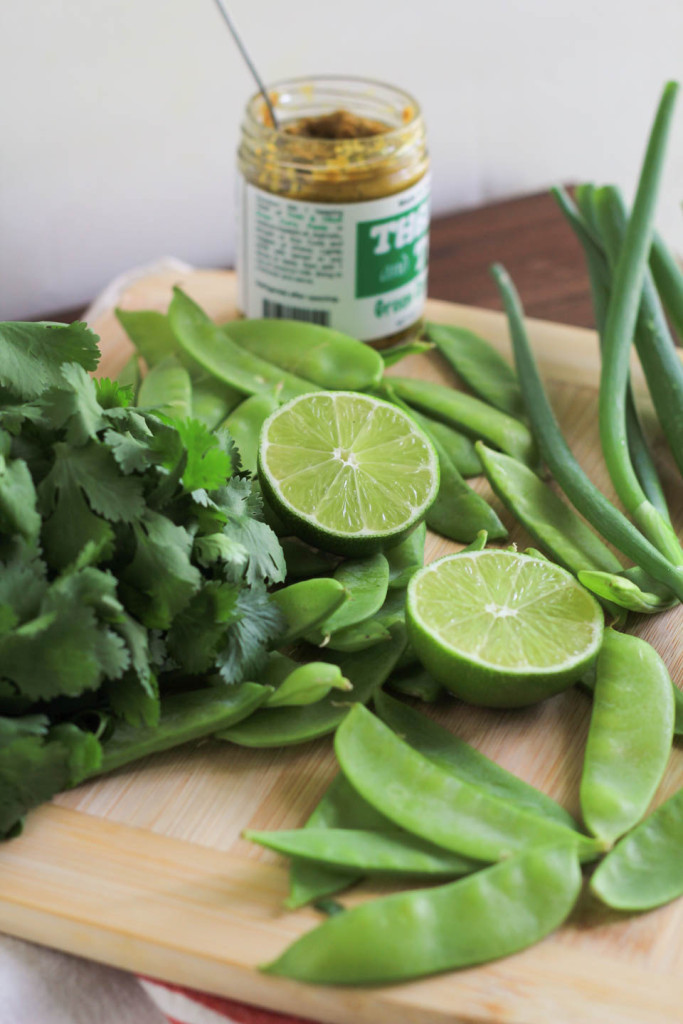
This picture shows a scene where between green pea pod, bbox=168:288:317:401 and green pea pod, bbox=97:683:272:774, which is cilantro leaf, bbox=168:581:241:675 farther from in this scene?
green pea pod, bbox=168:288:317:401

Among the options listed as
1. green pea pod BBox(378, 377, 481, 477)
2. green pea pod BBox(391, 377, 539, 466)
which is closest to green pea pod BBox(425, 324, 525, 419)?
green pea pod BBox(391, 377, 539, 466)

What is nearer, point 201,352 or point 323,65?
point 201,352

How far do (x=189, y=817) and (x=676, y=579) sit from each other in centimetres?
70

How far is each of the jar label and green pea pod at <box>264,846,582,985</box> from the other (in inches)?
44.3

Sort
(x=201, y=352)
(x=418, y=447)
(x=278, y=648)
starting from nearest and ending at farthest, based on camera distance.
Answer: (x=278, y=648) → (x=418, y=447) → (x=201, y=352)

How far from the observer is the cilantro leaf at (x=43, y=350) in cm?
136

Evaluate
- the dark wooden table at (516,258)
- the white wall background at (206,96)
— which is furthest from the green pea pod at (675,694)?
the white wall background at (206,96)

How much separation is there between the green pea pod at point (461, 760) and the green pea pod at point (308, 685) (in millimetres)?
75

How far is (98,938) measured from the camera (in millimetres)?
1136

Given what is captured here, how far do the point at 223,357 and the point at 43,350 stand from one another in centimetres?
54

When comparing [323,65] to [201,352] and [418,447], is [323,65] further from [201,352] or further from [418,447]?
[418,447]

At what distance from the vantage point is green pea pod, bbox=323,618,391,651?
53.7 inches

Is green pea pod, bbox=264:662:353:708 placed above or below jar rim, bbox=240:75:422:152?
below

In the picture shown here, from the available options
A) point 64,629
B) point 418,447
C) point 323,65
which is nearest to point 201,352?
point 418,447
